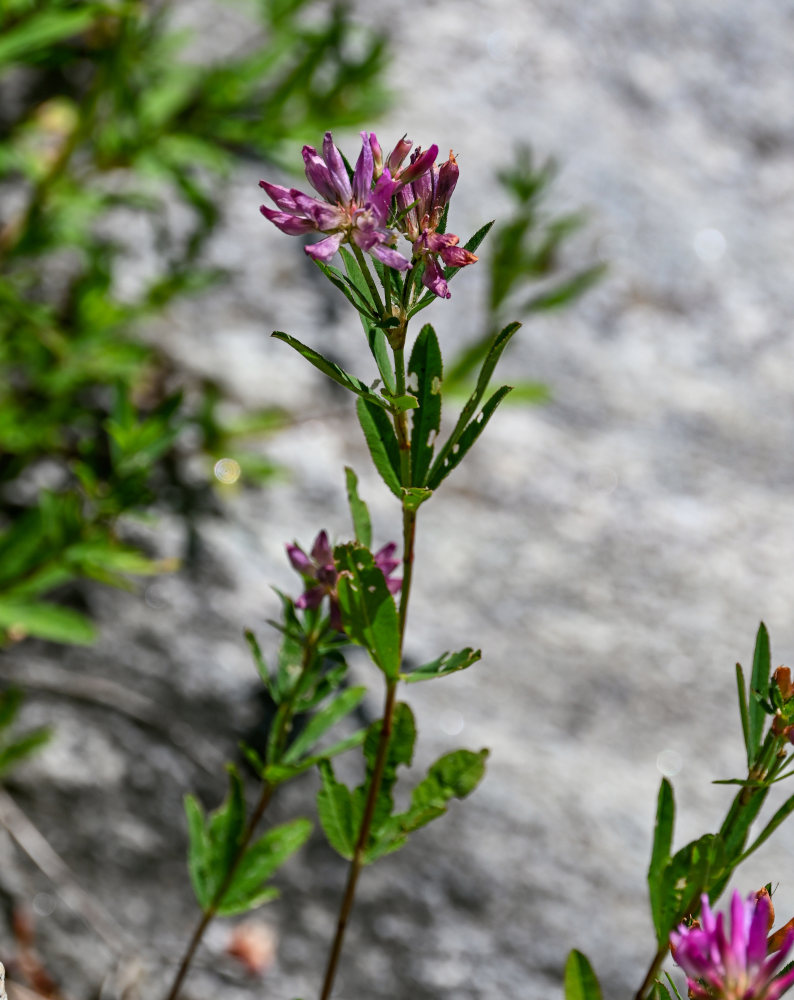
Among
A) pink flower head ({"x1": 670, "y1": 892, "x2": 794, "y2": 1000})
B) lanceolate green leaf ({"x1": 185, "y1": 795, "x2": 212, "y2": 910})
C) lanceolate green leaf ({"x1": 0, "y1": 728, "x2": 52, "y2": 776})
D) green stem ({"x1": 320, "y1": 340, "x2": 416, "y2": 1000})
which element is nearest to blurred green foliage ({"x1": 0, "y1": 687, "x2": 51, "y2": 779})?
lanceolate green leaf ({"x1": 0, "y1": 728, "x2": 52, "y2": 776})

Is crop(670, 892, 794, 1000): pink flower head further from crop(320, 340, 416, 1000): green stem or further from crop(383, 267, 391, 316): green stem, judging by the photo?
crop(383, 267, 391, 316): green stem

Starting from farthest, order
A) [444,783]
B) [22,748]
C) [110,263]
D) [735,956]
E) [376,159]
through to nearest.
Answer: [110,263]
[22,748]
[444,783]
[376,159]
[735,956]

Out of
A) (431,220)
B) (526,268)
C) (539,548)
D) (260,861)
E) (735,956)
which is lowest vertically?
(735,956)

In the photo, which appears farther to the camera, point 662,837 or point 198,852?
point 198,852

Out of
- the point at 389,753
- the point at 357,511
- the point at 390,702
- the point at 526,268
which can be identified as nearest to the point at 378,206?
the point at 357,511

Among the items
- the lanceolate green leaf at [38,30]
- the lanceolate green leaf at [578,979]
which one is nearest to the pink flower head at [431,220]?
the lanceolate green leaf at [578,979]

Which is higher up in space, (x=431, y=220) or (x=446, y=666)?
(x=431, y=220)

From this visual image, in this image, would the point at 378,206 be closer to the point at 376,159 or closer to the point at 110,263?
the point at 376,159
